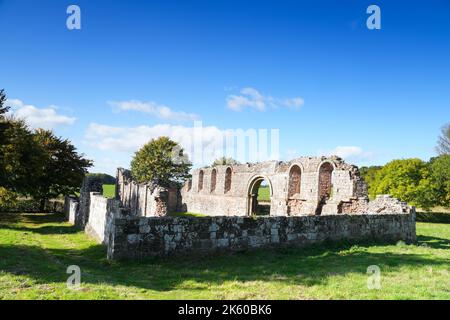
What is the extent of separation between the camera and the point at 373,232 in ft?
39.7

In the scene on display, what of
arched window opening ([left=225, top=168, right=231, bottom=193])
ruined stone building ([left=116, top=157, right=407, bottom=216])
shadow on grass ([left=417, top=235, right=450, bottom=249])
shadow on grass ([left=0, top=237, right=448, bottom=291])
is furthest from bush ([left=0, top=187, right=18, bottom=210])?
shadow on grass ([left=417, top=235, right=450, bottom=249])

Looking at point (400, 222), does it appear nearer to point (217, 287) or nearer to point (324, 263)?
point (324, 263)

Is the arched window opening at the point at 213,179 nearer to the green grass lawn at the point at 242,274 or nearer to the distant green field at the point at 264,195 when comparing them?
the distant green field at the point at 264,195

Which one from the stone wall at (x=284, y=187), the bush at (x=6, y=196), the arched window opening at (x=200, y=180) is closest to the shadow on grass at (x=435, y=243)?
the stone wall at (x=284, y=187)

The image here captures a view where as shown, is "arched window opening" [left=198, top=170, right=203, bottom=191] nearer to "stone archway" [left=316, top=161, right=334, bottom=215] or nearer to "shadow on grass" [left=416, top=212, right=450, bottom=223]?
"stone archway" [left=316, top=161, right=334, bottom=215]

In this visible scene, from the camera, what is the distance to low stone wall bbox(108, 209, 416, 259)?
8.44 m

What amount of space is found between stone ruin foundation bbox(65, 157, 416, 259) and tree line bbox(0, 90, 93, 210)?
345 cm

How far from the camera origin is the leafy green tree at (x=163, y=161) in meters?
46.5

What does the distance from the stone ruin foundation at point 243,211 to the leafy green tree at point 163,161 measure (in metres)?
8.15

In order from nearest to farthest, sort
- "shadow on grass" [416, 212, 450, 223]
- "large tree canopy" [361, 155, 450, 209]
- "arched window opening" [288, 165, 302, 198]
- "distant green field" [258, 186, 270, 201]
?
1. "arched window opening" [288, 165, 302, 198]
2. "shadow on grass" [416, 212, 450, 223]
3. "large tree canopy" [361, 155, 450, 209]
4. "distant green field" [258, 186, 270, 201]

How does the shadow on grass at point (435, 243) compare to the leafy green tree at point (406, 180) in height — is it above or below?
below

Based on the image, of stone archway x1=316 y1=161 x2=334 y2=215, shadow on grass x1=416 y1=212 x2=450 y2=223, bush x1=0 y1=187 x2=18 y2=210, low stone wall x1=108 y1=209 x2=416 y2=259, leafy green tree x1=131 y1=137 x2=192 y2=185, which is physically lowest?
shadow on grass x1=416 y1=212 x2=450 y2=223

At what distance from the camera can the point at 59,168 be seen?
2780 centimetres
